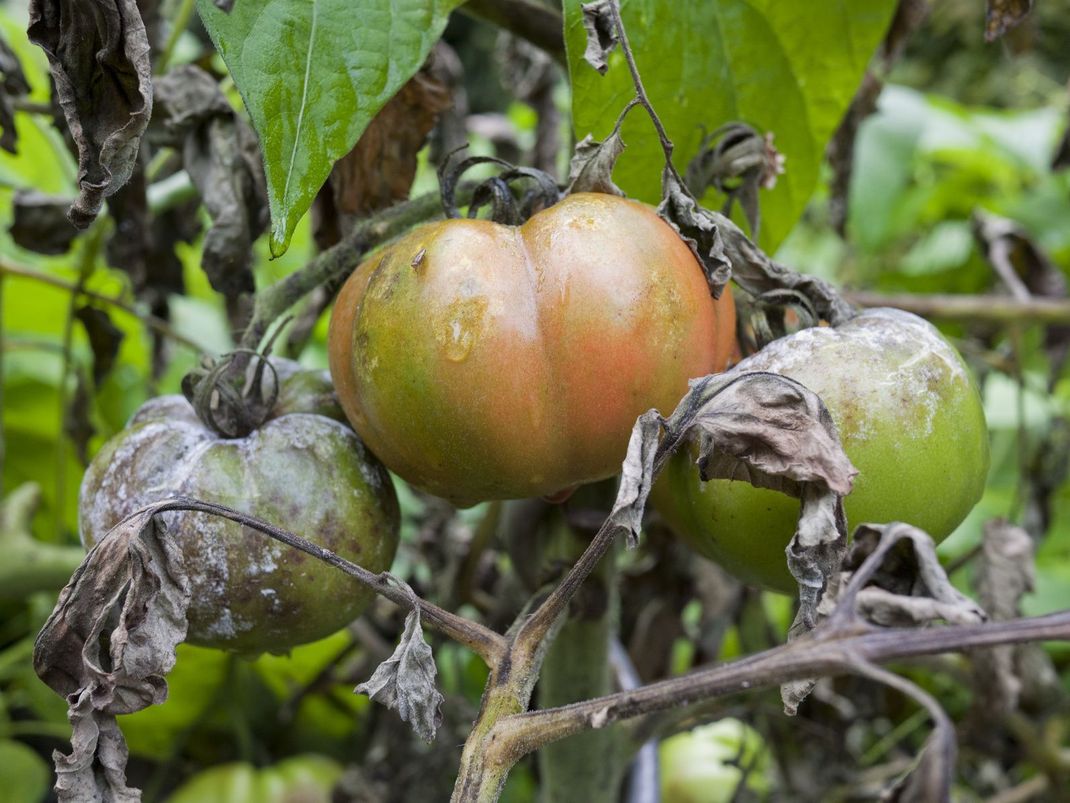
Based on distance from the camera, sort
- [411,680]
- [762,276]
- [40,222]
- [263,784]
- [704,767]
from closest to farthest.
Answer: [411,680] < [762,276] < [40,222] < [263,784] < [704,767]

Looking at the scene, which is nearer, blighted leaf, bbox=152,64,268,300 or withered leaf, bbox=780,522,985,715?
withered leaf, bbox=780,522,985,715

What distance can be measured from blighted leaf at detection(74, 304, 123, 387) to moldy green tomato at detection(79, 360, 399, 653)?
295 millimetres

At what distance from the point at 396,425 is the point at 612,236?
0.12 metres

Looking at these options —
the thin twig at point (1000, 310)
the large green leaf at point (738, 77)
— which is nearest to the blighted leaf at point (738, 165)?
the large green leaf at point (738, 77)

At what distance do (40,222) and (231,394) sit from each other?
35 centimetres

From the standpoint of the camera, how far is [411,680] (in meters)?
0.40

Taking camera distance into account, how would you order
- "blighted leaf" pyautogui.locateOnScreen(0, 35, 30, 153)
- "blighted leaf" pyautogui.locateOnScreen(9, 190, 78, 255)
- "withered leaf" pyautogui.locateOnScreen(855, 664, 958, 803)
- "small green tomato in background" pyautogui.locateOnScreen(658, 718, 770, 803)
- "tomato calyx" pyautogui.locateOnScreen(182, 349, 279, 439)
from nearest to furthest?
"withered leaf" pyautogui.locateOnScreen(855, 664, 958, 803), "tomato calyx" pyautogui.locateOnScreen(182, 349, 279, 439), "blighted leaf" pyautogui.locateOnScreen(0, 35, 30, 153), "blighted leaf" pyautogui.locateOnScreen(9, 190, 78, 255), "small green tomato in background" pyautogui.locateOnScreen(658, 718, 770, 803)

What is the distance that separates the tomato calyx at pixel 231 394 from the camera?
52cm

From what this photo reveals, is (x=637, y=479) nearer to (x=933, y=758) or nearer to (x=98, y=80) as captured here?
(x=933, y=758)

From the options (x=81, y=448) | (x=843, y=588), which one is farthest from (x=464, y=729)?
(x=843, y=588)

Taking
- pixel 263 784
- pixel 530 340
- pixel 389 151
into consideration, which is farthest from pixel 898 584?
pixel 263 784

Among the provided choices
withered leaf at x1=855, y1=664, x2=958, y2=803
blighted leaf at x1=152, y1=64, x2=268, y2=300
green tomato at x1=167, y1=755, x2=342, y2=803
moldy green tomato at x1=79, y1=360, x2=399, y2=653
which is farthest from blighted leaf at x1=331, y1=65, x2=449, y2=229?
green tomato at x1=167, y1=755, x2=342, y2=803

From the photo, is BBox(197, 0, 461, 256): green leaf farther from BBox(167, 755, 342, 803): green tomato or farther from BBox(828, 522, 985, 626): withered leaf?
BBox(167, 755, 342, 803): green tomato

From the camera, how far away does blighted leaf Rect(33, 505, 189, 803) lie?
40 cm
